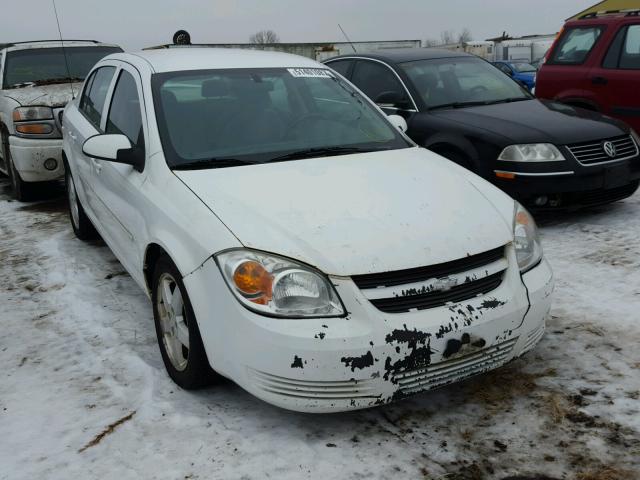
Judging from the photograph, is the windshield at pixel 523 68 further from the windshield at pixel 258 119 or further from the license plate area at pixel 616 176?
the windshield at pixel 258 119

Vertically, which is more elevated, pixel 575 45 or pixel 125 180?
pixel 575 45

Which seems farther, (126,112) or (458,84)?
(458,84)

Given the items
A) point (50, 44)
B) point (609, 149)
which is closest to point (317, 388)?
point (609, 149)

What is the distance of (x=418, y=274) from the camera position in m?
2.69

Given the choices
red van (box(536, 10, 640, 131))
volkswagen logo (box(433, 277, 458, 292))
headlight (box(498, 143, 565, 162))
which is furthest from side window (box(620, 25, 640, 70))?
volkswagen logo (box(433, 277, 458, 292))

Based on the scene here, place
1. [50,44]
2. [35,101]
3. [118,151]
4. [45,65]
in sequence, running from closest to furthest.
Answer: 1. [118,151]
2. [35,101]
3. [45,65]
4. [50,44]

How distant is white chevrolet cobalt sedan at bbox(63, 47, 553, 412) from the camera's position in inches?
102

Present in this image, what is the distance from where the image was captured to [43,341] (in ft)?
12.5

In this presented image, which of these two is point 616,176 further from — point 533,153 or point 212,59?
point 212,59

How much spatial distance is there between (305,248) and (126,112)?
6.56 ft

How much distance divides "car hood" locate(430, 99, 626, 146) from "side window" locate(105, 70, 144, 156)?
9.99 ft

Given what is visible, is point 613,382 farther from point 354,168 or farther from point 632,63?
point 632,63

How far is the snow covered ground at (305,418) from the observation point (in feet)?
8.48

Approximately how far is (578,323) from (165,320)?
91.0 inches
